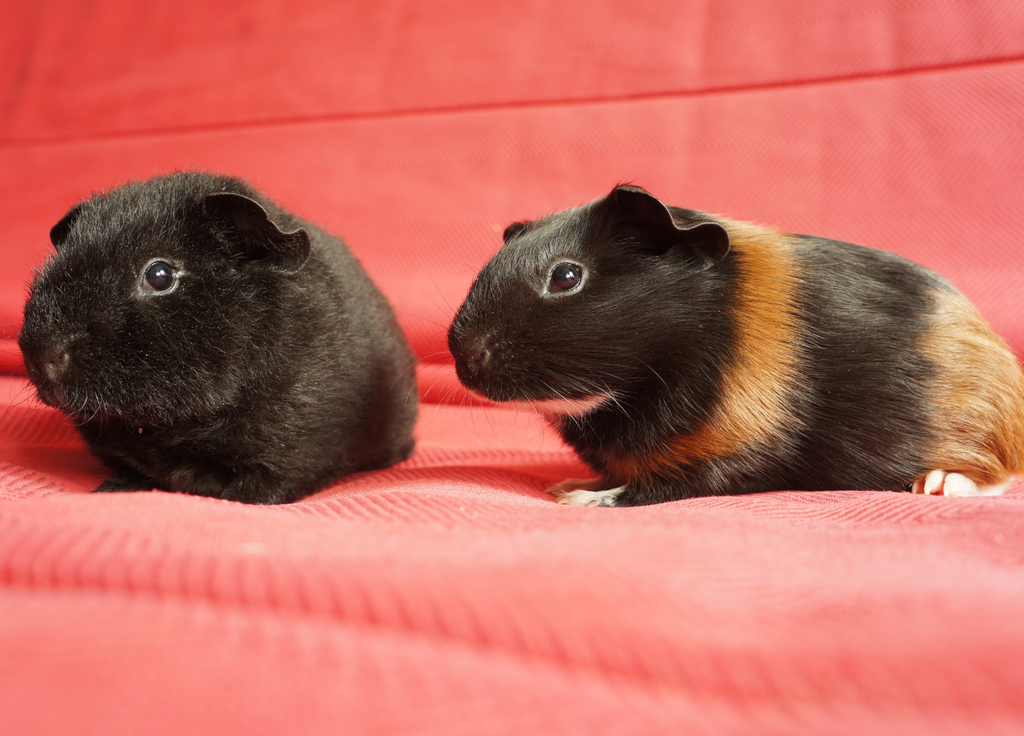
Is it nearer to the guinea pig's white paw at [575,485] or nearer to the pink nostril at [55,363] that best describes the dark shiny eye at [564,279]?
the guinea pig's white paw at [575,485]

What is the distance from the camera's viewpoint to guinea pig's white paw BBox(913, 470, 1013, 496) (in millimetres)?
1707

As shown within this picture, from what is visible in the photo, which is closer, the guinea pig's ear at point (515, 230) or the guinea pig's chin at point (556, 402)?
the guinea pig's chin at point (556, 402)

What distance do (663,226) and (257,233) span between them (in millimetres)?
781

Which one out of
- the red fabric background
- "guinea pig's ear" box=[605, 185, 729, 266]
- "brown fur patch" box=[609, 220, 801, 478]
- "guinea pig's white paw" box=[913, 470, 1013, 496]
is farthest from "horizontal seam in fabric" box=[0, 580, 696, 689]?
"guinea pig's white paw" box=[913, 470, 1013, 496]

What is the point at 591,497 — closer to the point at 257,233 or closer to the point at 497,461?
the point at 497,461

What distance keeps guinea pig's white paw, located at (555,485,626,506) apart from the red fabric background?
0.09 meters

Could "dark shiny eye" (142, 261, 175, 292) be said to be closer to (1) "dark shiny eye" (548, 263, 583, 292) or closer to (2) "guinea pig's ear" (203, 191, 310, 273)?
(2) "guinea pig's ear" (203, 191, 310, 273)

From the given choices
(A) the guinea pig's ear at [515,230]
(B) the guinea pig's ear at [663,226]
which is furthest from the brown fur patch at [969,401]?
(A) the guinea pig's ear at [515,230]

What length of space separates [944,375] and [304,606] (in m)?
1.39

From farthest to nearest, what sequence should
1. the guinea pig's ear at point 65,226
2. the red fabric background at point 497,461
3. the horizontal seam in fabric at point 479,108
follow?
1. the horizontal seam in fabric at point 479,108
2. the guinea pig's ear at point 65,226
3. the red fabric background at point 497,461

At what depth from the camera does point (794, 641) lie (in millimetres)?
860

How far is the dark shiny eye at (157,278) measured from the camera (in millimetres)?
1472

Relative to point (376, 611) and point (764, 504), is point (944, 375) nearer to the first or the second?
point (764, 504)

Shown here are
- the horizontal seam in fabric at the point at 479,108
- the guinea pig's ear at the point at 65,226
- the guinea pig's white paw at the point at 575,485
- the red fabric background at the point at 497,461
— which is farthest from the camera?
the horizontal seam in fabric at the point at 479,108
